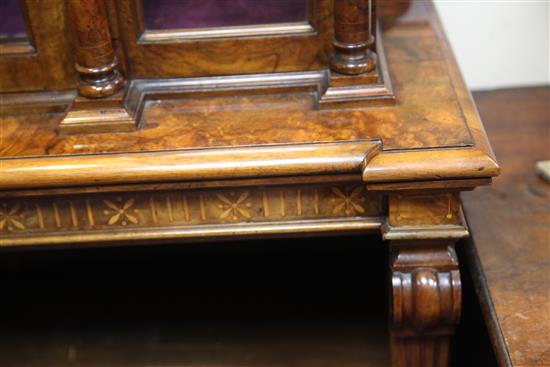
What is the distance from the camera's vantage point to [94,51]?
3.04ft

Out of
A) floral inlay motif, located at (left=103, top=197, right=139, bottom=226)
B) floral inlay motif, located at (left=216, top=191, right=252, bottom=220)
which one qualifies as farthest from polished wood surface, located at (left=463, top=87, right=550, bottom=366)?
floral inlay motif, located at (left=103, top=197, right=139, bottom=226)

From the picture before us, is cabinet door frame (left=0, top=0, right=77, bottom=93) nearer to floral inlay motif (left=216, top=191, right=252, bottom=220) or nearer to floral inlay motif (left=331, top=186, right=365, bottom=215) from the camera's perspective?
floral inlay motif (left=216, top=191, right=252, bottom=220)

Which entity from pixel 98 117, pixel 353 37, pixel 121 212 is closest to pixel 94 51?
pixel 98 117

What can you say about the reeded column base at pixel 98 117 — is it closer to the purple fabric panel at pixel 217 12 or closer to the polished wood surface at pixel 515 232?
the purple fabric panel at pixel 217 12

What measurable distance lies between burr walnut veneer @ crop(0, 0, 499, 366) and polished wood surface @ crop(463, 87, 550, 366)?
71mm

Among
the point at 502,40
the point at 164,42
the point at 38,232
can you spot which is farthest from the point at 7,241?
the point at 502,40

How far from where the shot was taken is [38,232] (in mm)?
933

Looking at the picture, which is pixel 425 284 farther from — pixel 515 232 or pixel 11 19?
pixel 11 19

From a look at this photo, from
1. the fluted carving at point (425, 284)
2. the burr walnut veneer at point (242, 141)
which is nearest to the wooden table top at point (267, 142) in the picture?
the burr walnut veneer at point (242, 141)

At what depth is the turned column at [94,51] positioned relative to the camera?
2.98 feet

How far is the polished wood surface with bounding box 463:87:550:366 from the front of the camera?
0.92 meters

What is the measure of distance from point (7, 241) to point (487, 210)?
625 millimetres

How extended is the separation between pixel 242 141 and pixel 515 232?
41cm

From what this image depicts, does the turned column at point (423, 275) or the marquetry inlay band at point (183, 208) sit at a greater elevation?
the marquetry inlay band at point (183, 208)
